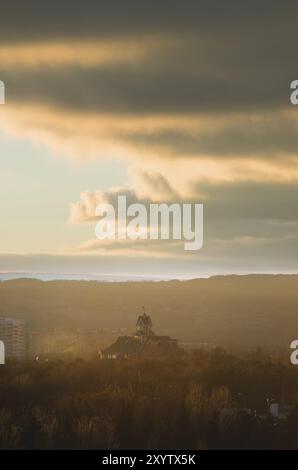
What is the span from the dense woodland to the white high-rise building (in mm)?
14463

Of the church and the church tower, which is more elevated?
the church tower

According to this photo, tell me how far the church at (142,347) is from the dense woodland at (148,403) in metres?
3.57

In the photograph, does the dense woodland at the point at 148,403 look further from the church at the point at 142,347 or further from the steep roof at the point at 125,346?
the steep roof at the point at 125,346

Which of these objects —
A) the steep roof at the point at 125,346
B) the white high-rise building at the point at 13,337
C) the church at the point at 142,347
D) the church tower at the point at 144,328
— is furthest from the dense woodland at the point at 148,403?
the church tower at the point at 144,328

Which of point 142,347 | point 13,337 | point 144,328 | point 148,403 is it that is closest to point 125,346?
point 142,347

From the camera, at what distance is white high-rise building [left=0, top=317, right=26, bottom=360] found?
12362cm

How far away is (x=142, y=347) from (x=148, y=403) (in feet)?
112

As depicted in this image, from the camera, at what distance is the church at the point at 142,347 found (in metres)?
114

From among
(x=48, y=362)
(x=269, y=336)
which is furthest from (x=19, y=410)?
(x=269, y=336)

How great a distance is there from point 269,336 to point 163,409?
64.0m

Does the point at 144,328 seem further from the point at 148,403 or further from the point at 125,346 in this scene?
the point at 148,403

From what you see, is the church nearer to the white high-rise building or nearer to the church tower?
the church tower

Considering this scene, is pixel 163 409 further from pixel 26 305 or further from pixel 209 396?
pixel 26 305

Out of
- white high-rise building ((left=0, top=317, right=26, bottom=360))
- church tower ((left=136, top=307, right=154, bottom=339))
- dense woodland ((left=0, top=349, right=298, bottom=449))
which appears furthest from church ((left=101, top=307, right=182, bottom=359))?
white high-rise building ((left=0, top=317, right=26, bottom=360))
